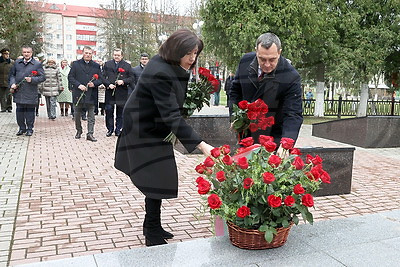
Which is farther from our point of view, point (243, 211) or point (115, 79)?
point (115, 79)

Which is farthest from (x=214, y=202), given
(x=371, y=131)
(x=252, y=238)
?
(x=371, y=131)

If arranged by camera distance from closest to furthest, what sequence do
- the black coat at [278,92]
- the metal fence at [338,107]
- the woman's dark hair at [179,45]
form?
1. the woman's dark hair at [179,45]
2. the black coat at [278,92]
3. the metal fence at [338,107]

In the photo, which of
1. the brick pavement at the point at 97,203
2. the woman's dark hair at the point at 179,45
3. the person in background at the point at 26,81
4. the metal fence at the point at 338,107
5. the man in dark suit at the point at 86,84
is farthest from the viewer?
the metal fence at the point at 338,107

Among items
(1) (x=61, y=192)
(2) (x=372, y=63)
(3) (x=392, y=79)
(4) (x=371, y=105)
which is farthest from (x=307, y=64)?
(1) (x=61, y=192)

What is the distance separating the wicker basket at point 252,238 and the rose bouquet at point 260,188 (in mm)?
35

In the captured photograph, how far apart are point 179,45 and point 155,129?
662mm

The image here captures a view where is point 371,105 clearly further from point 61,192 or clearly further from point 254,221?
point 254,221

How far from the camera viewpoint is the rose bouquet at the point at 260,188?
9.11ft

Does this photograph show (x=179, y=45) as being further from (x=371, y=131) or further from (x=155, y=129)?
(x=371, y=131)

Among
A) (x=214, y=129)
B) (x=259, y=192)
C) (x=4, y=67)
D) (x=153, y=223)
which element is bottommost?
(x=153, y=223)

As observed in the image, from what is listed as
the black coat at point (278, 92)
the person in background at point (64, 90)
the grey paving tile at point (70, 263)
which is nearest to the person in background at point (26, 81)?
the person in background at point (64, 90)

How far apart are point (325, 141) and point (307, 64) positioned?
7006mm

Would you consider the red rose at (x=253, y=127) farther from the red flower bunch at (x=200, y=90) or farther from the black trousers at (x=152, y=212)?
the black trousers at (x=152, y=212)

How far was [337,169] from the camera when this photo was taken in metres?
5.75
